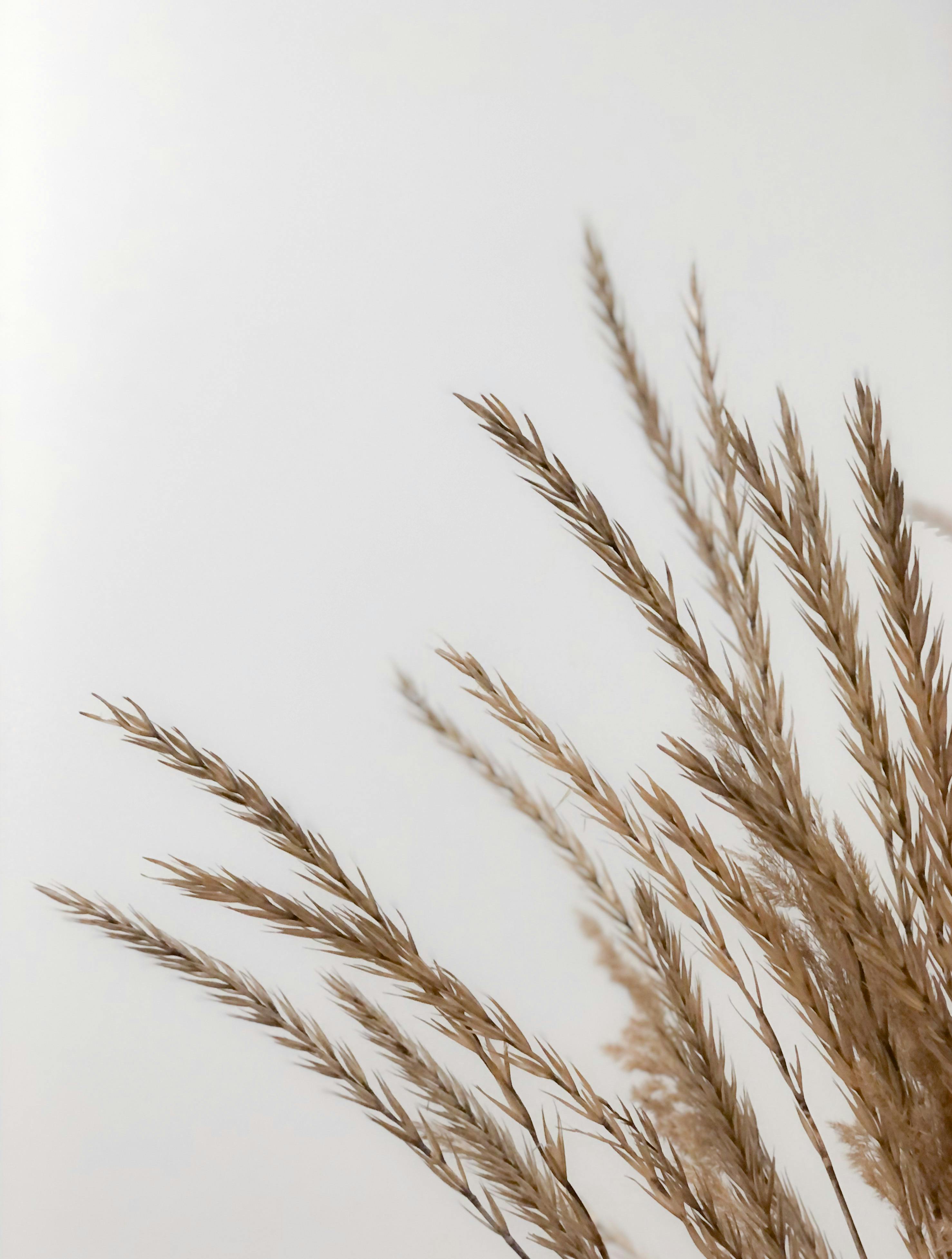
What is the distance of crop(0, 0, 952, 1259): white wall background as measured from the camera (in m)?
0.77

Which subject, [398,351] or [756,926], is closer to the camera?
[756,926]

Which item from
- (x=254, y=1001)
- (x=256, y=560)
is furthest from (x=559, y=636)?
(x=254, y=1001)

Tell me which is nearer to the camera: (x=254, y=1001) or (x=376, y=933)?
(x=376, y=933)

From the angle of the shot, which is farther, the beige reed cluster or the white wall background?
the white wall background

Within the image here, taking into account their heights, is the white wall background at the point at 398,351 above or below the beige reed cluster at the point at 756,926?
above

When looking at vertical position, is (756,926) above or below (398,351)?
below

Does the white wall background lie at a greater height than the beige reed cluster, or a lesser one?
greater

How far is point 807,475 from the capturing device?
343 millimetres

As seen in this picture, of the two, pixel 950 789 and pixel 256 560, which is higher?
pixel 256 560

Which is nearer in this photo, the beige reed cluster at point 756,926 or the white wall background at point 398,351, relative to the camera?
the beige reed cluster at point 756,926

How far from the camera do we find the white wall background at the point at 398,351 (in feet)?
2.54

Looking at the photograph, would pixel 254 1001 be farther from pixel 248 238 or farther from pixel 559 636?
pixel 248 238

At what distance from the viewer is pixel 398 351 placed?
31.6 inches

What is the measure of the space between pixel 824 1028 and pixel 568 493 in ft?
0.69
